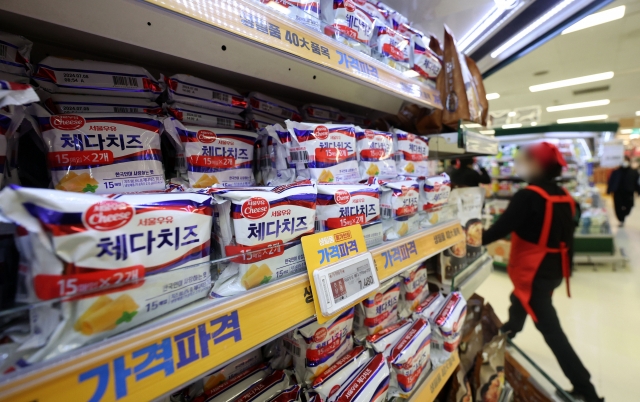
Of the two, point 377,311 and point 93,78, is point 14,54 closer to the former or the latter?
point 93,78

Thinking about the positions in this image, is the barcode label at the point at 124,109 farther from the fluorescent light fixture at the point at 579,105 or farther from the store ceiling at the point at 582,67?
the fluorescent light fixture at the point at 579,105

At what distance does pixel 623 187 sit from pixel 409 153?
836 cm

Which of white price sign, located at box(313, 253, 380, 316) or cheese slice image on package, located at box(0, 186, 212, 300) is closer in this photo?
cheese slice image on package, located at box(0, 186, 212, 300)

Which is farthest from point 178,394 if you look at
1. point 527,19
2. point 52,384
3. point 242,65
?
point 527,19

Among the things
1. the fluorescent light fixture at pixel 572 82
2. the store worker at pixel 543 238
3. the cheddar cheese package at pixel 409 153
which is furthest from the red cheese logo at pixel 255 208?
the fluorescent light fixture at pixel 572 82

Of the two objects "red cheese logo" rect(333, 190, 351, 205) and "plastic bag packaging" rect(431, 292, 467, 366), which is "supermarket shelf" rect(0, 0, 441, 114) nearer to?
"red cheese logo" rect(333, 190, 351, 205)

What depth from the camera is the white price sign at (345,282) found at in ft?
1.87

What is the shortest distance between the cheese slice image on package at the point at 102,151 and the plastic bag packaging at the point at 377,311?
0.75 meters

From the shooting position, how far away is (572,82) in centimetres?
612

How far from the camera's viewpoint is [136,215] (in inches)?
16.2

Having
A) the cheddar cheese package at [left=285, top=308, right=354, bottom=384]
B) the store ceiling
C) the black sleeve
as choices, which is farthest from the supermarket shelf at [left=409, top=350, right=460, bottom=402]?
the store ceiling

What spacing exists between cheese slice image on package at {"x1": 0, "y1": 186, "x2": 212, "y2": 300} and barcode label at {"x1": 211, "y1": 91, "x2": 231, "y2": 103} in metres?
0.42

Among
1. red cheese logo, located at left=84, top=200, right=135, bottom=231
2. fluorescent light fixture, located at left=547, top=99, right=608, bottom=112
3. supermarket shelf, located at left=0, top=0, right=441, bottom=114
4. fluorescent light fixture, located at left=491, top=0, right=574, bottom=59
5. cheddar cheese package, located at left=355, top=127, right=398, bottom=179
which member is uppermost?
fluorescent light fixture, located at left=547, top=99, right=608, bottom=112

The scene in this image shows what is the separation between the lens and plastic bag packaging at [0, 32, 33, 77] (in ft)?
1.64
